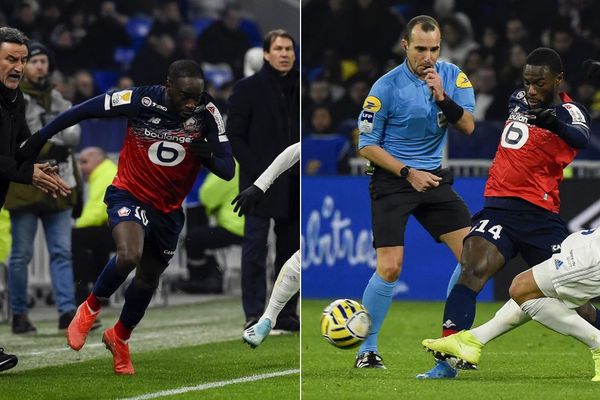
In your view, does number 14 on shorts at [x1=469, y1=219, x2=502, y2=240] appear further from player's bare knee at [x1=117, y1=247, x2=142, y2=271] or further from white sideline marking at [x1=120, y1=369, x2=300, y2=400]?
player's bare knee at [x1=117, y1=247, x2=142, y2=271]

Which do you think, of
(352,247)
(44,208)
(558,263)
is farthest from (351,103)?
(558,263)

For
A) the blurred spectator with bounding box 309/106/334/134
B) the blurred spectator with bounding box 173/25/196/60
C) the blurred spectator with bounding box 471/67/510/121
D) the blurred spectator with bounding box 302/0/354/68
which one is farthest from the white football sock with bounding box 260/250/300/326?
the blurred spectator with bounding box 173/25/196/60

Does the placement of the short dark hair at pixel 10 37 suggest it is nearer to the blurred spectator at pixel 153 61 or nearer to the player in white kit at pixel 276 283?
the player in white kit at pixel 276 283

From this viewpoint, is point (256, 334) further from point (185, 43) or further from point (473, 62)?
point (185, 43)

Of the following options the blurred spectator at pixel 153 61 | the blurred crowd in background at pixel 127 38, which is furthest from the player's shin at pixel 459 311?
the blurred spectator at pixel 153 61

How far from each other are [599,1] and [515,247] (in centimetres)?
1106

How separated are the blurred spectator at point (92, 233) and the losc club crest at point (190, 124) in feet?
16.3

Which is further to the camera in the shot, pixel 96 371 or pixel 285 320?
pixel 285 320

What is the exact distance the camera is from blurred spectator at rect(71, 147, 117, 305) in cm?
1312

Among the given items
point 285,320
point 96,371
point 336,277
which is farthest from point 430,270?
point 96,371

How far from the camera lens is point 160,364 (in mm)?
8812

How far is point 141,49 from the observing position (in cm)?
1992

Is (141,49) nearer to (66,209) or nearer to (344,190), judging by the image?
(344,190)

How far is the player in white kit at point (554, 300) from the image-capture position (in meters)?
7.16
